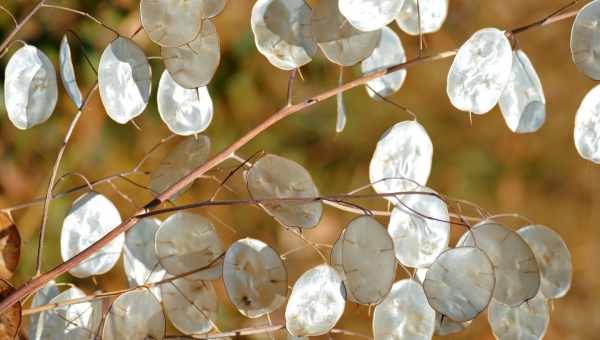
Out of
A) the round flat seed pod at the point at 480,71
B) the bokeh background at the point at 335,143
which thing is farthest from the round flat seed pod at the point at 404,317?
the bokeh background at the point at 335,143

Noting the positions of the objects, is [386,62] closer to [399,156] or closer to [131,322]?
[399,156]

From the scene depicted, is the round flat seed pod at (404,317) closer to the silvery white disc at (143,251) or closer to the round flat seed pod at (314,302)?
the round flat seed pod at (314,302)

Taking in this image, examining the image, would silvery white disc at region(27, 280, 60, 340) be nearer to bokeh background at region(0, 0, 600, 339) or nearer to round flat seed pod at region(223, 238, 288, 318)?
round flat seed pod at region(223, 238, 288, 318)

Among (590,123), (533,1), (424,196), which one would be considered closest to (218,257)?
(424,196)

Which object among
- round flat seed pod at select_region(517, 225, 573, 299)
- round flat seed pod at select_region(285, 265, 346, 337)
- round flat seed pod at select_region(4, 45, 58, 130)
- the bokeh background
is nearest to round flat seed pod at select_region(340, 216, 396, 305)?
round flat seed pod at select_region(285, 265, 346, 337)

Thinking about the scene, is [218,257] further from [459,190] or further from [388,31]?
[459,190]

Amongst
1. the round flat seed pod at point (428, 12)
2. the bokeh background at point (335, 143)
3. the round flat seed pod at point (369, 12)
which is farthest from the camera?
the bokeh background at point (335, 143)
